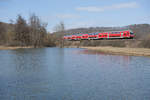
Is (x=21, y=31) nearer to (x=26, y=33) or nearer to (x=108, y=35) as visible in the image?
(x=26, y=33)

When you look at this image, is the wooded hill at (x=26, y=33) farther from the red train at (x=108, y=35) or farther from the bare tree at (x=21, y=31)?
the red train at (x=108, y=35)

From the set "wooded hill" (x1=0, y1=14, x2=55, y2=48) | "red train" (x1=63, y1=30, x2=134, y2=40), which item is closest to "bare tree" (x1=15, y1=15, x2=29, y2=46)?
"wooded hill" (x1=0, y1=14, x2=55, y2=48)

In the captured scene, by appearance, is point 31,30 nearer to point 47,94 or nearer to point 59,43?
point 59,43

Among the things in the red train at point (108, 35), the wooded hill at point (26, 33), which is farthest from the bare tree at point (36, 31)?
the red train at point (108, 35)

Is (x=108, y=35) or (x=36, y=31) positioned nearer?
(x=108, y=35)

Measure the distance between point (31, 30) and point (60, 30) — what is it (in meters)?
19.9

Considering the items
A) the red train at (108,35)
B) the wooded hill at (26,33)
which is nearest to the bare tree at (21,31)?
the wooded hill at (26,33)

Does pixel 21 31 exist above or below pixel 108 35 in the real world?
above

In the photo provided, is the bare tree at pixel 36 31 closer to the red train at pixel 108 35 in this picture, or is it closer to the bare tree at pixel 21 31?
the bare tree at pixel 21 31

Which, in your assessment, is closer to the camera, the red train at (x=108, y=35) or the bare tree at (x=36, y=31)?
the red train at (x=108, y=35)

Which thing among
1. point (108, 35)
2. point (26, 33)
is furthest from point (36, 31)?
point (108, 35)

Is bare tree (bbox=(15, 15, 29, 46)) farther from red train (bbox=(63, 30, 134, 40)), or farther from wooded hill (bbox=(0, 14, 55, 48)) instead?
red train (bbox=(63, 30, 134, 40))

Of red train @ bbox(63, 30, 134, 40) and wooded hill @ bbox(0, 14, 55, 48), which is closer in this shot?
red train @ bbox(63, 30, 134, 40)

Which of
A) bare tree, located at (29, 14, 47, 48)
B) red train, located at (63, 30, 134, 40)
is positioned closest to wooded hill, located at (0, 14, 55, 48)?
bare tree, located at (29, 14, 47, 48)
